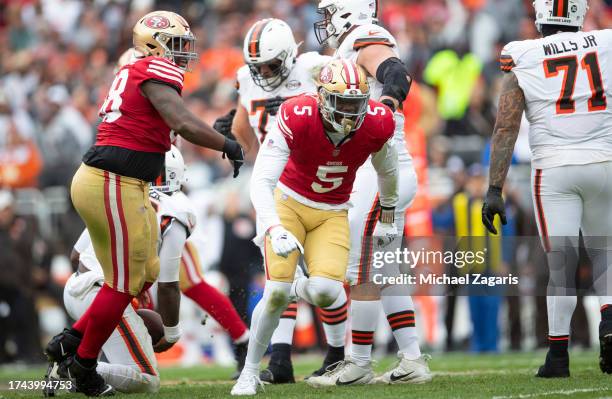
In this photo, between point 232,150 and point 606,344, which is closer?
point 232,150

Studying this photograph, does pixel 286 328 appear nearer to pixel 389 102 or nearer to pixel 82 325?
pixel 82 325

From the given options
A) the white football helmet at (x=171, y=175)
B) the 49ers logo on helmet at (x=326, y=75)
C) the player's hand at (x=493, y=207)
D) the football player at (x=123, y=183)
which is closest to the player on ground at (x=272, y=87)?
the white football helmet at (x=171, y=175)

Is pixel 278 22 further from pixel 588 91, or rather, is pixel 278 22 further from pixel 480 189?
pixel 480 189

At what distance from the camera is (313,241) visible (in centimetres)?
661

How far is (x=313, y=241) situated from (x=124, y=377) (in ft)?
4.48

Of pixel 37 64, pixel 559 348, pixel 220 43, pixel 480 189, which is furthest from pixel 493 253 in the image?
pixel 37 64

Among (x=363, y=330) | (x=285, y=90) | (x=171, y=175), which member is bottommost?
(x=363, y=330)

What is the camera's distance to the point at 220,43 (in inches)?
647

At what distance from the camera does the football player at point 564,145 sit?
6.71m

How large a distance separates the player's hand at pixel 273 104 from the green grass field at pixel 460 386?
1865mm

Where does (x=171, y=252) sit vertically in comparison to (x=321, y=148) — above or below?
below

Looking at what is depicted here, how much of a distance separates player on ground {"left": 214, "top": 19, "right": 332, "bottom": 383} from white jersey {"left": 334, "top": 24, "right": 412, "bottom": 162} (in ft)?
0.74

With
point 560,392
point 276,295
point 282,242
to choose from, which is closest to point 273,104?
point 276,295

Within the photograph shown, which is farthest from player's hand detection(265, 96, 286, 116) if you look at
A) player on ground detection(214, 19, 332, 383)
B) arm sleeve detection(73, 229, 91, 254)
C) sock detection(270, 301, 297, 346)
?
arm sleeve detection(73, 229, 91, 254)
